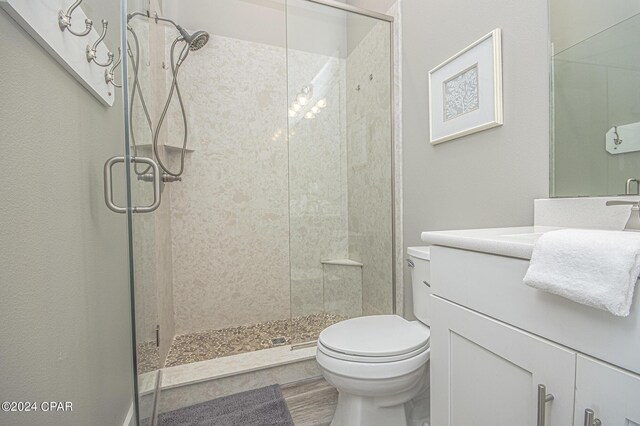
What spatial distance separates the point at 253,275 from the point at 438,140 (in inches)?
66.0

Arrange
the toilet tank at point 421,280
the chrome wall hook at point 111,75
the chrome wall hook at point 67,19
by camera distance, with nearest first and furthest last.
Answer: the chrome wall hook at point 67,19, the chrome wall hook at point 111,75, the toilet tank at point 421,280

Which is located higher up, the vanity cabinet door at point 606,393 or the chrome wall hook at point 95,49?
the chrome wall hook at point 95,49

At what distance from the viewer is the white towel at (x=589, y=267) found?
432 mm

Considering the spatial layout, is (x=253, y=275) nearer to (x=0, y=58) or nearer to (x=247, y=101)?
(x=247, y=101)

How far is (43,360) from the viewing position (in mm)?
606

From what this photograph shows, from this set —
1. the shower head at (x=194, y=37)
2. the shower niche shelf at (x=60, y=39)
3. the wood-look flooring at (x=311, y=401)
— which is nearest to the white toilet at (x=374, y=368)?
the wood-look flooring at (x=311, y=401)

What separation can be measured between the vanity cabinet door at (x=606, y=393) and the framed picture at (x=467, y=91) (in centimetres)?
95

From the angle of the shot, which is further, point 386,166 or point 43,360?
point 386,166

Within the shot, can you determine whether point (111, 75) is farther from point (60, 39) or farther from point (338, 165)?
point (338, 165)

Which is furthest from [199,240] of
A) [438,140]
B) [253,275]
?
[438,140]

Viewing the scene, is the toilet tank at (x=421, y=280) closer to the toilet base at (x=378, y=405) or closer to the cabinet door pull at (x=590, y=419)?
the toilet base at (x=378, y=405)

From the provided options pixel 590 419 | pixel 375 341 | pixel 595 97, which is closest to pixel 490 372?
pixel 590 419

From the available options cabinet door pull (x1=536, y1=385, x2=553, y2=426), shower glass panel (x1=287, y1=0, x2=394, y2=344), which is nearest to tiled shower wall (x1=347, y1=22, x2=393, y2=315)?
shower glass panel (x1=287, y1=0, x2=394, y2=344)

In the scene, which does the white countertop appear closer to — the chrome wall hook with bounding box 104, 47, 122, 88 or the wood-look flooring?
the wood-look flooring
